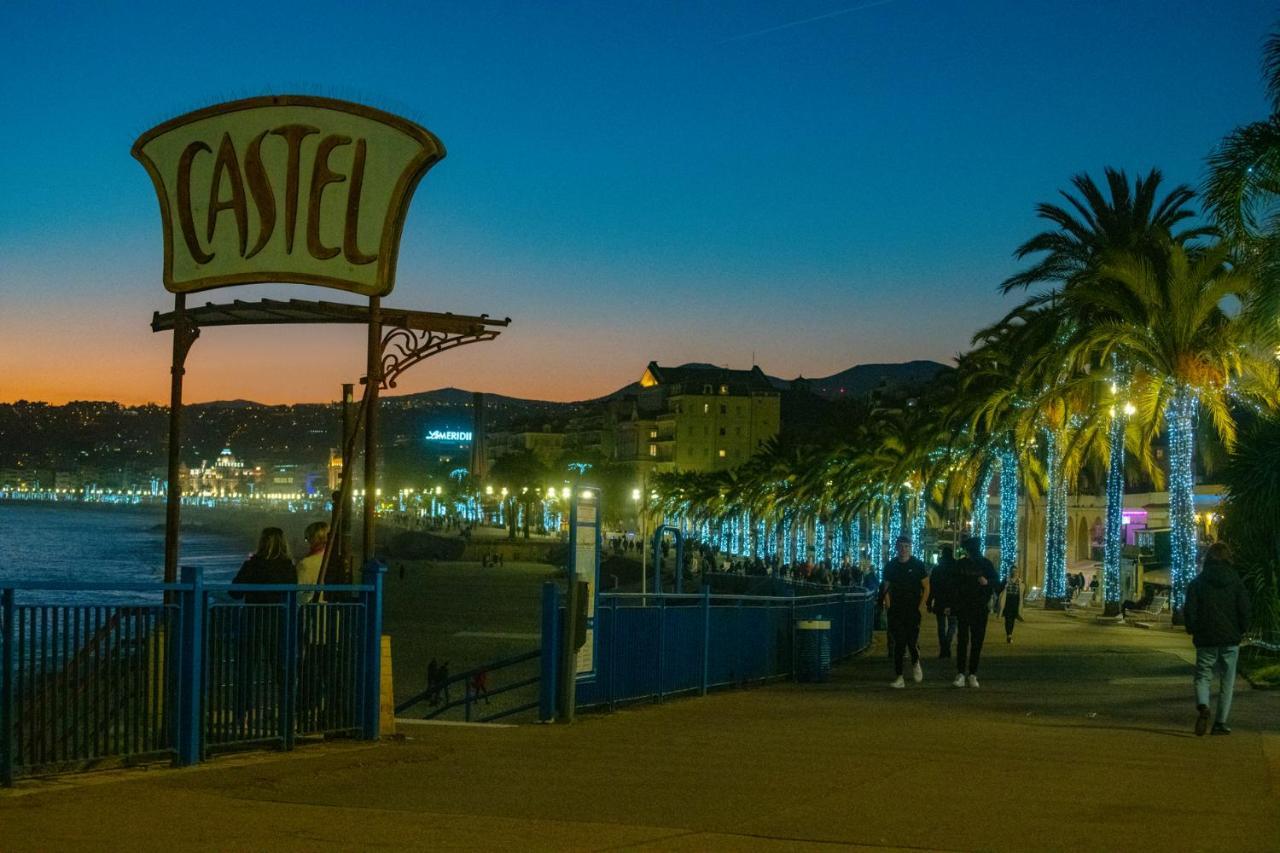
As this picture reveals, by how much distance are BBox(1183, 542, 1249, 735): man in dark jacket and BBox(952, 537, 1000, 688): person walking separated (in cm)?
457

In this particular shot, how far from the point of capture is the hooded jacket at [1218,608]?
41.0ft

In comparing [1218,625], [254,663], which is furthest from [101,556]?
[1218,625]

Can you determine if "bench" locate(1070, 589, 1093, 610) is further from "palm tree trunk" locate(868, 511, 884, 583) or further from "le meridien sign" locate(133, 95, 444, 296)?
"le meridien sign" locate(133, 95, 444, 296)

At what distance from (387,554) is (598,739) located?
12904cm

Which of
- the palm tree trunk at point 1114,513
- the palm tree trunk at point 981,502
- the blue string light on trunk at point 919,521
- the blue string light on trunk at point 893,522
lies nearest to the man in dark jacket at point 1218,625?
the palm tree trunk at point 1114,513

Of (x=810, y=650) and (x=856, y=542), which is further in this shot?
(x=856, y=542)

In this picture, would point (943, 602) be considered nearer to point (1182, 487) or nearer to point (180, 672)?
point (180, 672)

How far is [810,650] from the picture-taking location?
1881 cm

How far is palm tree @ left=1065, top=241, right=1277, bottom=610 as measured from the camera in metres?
33.3

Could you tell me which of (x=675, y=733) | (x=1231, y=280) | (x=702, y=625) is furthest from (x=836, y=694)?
(x=1231, y=280)

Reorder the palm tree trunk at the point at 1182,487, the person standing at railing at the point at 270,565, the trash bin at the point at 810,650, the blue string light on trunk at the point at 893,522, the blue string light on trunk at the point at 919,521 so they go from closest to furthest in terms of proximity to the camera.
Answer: the person standing at railing at the point at 270,565, the trash bin at the point at 810,650, the palm tree trunk at the point at 1182,487, the blue string light on trunk at the point at 919,521, the blue string light on trunk at the point at 893,522

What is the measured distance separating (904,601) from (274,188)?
896 cm

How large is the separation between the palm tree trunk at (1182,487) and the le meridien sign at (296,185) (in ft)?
87.8

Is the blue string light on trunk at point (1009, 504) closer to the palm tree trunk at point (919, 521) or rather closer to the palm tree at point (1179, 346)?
the palm tree trunk at point (919, 521)
